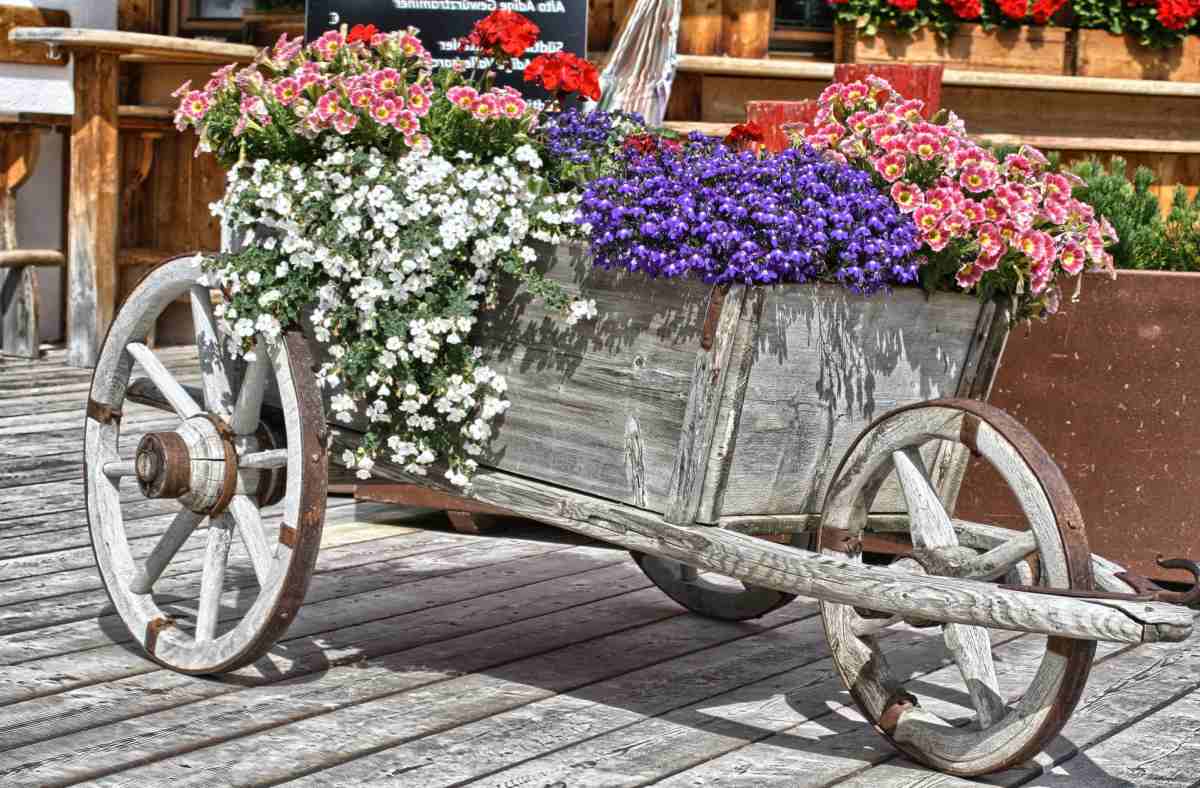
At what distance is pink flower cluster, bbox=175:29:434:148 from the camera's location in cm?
304

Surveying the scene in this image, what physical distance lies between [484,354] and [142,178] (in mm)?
5954

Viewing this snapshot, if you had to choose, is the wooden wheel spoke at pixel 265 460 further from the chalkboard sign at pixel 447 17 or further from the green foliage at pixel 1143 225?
the chalkboard sign at pixel 447 17

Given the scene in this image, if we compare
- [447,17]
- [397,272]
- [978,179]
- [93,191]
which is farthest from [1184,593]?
[93,191]

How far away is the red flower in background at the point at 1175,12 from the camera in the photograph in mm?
7371

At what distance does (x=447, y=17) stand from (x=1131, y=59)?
2.89 metres

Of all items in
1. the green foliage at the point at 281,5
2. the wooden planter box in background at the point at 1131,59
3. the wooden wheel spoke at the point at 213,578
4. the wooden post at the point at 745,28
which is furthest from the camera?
the green foliage at the point at 281,5

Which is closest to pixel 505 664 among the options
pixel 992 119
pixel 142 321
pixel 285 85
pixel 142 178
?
pixel 142 321

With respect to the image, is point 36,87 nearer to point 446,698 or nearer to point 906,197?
point 446,698

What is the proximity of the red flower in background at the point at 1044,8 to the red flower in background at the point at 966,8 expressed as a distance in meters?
0.23

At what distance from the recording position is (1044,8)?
731 centimetres

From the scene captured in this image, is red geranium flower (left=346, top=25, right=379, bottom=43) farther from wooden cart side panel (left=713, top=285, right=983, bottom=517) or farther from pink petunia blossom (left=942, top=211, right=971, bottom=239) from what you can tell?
pink petunia blossom (left=942, top=211, right=971, bottom=239)

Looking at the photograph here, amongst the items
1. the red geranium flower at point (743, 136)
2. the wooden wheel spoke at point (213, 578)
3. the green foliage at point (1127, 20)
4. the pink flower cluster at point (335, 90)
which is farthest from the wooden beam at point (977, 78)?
the wooden wheel spoke at point (213, 578)

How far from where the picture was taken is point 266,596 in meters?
3.08

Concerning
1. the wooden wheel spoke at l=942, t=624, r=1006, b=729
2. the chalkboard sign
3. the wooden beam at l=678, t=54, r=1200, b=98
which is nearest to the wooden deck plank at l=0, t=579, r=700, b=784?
the wooden wheel spoke at l=942, t=624, r=1006, b=729
